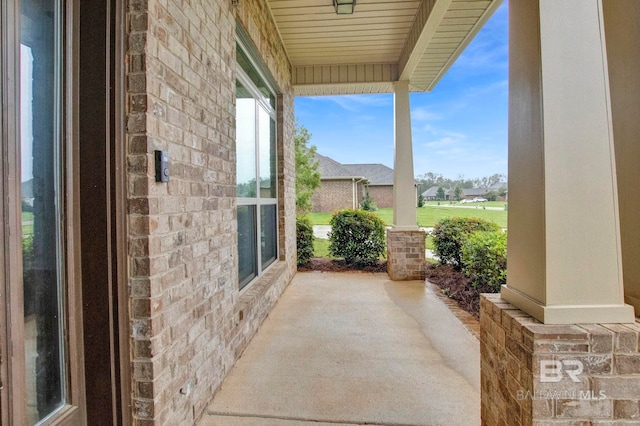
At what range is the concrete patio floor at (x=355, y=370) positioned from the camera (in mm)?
1978

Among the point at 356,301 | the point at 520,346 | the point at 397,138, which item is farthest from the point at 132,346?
the point at 397,138

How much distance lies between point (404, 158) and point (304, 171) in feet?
15.0

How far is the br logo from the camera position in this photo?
47.4 inches

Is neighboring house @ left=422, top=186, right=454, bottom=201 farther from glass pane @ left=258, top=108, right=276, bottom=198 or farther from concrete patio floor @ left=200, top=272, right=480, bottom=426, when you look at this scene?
concrete patio floor @ left=200, top=272, right=480, bottom=426

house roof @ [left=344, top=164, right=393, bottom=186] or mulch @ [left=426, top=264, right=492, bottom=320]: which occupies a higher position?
house roof @ [left=344, top=164, right=393, bottom=186]

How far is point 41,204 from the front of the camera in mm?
1214

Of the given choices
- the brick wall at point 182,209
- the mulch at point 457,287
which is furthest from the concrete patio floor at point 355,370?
the mulch at point 457,287

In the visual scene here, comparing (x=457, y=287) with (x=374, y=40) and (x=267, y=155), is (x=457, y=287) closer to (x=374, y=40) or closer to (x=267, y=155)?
(x=267, y=155)

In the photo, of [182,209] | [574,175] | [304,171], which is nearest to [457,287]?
[574,175]

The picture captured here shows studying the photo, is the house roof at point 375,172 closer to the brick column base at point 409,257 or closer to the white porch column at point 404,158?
the white porch column at point 404,158

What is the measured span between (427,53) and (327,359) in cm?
472

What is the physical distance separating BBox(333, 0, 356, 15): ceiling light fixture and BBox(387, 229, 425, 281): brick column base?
3503 millimetres

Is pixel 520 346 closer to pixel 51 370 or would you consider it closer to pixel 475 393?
pixel 475 393

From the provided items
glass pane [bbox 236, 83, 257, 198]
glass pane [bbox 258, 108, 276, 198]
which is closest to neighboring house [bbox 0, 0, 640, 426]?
glass pane [bbox 236, 83, 257, 198]
